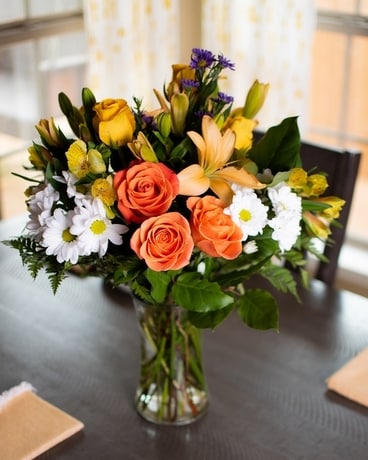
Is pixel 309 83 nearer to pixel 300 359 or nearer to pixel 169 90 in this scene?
pixel 300 359

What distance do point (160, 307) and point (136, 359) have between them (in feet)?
1.01

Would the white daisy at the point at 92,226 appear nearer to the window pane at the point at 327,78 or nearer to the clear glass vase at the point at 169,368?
the clear glass vase at the point at 169,368

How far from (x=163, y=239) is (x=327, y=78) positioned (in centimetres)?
218

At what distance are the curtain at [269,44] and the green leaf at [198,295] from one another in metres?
1.81

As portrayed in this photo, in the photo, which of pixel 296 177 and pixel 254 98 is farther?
pixel 254 98

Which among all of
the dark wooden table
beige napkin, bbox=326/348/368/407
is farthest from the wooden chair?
beige napkin, bbox=326/348/368/407

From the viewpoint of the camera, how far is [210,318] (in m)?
1.32

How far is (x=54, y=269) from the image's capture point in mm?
1275

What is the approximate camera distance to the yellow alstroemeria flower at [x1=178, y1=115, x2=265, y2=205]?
122cm

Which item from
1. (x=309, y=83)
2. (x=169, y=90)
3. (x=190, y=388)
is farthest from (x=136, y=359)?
(x=309, y=83)

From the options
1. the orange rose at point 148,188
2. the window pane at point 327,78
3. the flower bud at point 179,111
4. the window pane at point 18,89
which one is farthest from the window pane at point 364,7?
the orange rose at point 148,188

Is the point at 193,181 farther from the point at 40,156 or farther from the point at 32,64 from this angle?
the point at 32,64

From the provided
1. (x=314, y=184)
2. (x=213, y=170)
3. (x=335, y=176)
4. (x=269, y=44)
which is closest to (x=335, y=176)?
(x=335, y=176)

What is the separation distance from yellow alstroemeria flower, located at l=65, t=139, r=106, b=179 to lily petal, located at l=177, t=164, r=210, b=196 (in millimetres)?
115
